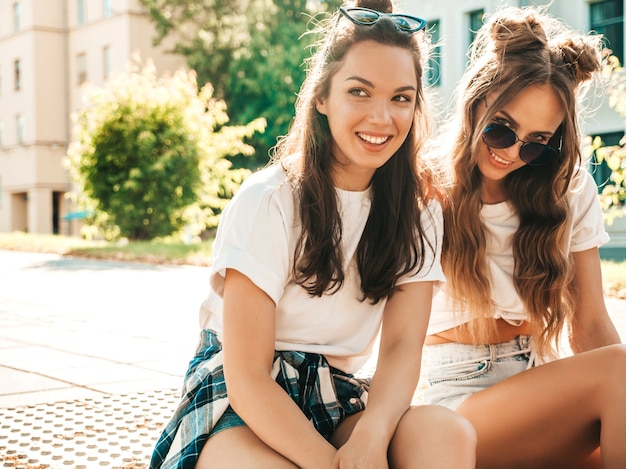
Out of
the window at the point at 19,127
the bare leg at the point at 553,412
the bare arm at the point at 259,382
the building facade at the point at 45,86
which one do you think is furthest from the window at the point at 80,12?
the bare arm at the point at 259,382

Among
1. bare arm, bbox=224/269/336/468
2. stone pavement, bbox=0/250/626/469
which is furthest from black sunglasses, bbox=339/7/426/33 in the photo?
stone pavement, bbox=0/250/626/469

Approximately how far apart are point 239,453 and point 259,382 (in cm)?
18

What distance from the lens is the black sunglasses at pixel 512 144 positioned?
2.73 m

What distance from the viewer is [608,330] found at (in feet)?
9.43

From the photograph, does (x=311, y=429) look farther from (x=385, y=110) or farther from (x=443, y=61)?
(x=443, y=61)

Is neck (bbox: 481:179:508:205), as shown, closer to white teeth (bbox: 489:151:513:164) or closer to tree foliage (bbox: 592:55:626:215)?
white teeth (bbox: 489:151:513:164)

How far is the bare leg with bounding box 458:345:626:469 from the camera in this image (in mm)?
2527

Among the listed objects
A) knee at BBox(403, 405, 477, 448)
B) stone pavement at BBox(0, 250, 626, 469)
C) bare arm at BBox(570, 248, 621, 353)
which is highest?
bare arm at BBox(570, 248, 621, 353)

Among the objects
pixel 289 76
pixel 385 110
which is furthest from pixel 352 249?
pixel 289 76

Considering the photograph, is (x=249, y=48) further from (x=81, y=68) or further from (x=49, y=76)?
(x=49, y=76)

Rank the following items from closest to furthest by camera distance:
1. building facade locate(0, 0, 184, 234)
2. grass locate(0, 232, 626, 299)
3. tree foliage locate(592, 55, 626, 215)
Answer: tree foliage locate(592, 55, 626, 215), grass locate(0, 232, 626, 299), building facade locate(0, 0, 184, 234)

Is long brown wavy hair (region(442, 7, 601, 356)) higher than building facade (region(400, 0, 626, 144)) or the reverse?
the reverse

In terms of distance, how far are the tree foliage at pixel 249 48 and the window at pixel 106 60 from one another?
112 inches

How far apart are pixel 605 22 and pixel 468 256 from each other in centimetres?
1814
